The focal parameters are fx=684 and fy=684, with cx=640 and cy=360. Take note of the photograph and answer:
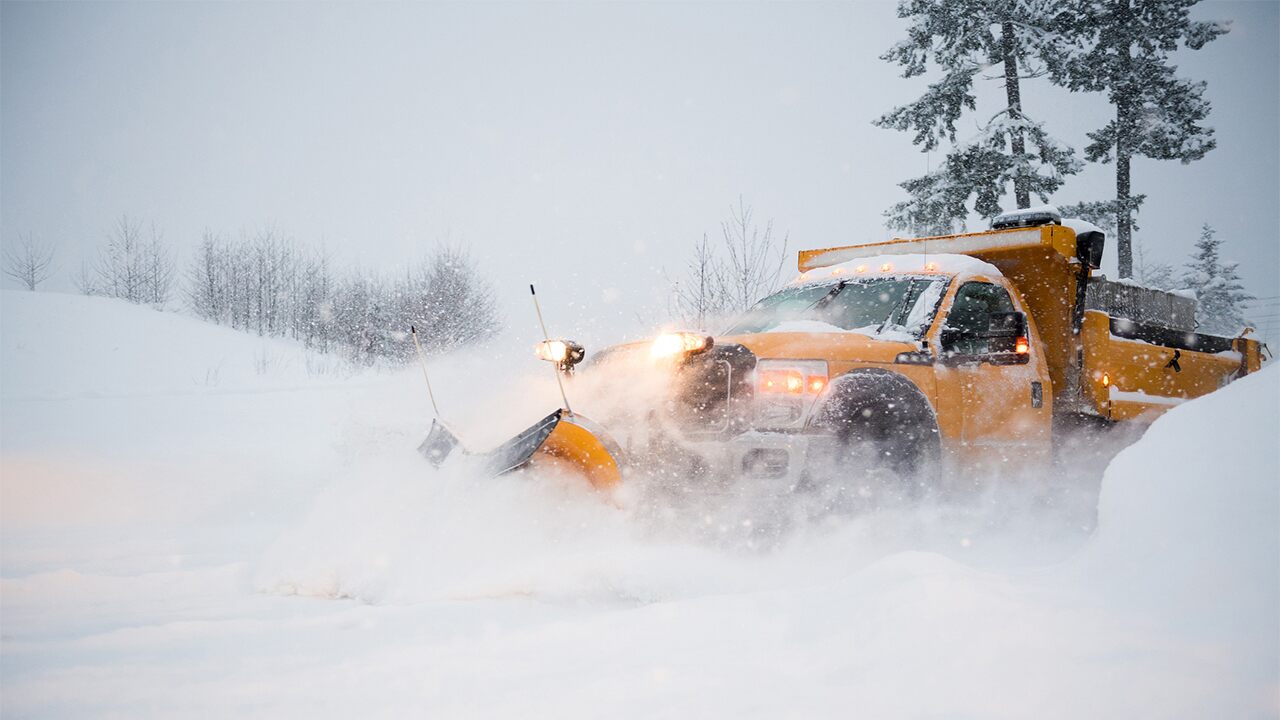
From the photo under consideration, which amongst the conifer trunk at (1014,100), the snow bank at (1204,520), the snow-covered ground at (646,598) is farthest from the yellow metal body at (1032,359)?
the conifer trunk at (1014,100)

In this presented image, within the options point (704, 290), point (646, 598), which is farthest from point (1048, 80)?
point (646, 598)

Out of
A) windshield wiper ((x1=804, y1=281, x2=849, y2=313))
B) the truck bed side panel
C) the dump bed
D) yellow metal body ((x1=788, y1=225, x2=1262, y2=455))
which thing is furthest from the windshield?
the truck bed side panel

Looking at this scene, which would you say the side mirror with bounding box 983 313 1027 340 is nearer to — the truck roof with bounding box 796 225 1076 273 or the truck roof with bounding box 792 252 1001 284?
the truck roof with bounding box 792 252 1001 284

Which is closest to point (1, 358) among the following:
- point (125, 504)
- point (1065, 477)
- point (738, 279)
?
point (125, 504)

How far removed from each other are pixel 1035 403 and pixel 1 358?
76.4ft

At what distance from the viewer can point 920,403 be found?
4.38 m

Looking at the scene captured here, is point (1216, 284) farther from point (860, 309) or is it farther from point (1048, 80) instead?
point (860, 309)

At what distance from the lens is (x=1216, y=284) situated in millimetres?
44375

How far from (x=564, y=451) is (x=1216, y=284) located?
55.8 m

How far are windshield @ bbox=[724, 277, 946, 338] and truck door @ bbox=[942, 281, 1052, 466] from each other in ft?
0.69

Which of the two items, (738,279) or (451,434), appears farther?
(738,279)

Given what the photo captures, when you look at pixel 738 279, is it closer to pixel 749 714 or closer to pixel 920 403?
pixel 920 403

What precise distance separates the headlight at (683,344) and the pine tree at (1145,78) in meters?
18.2

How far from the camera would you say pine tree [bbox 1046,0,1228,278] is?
58.4 ft
